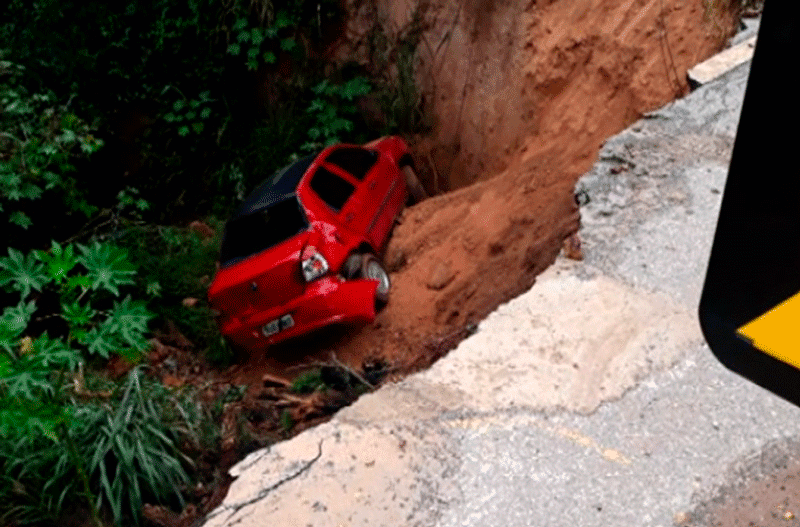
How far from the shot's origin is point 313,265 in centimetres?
800

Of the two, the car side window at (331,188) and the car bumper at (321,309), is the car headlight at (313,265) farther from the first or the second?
the car side window at (331,188)

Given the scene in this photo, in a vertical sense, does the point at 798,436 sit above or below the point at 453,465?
below

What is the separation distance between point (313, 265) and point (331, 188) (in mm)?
1092

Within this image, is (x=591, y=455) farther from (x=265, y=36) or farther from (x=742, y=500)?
(x=265, y=36)

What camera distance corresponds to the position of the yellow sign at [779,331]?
1271 mm

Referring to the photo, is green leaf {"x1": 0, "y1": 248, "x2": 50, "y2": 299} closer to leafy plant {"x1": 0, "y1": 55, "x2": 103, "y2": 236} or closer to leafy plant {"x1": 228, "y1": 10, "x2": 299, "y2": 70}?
leafy plant {"x1": 0, "y1": 55, "x2": 103, "y2": 236}

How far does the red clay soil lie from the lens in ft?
25.1

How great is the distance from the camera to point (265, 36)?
11.9 meters

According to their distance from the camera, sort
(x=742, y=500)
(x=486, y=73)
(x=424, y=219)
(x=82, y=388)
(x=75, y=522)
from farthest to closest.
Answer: (x=486, y=73)
(x=424, y=219)
(x=82, y=388)
(x=75, y=522)
(x=742, y=500)

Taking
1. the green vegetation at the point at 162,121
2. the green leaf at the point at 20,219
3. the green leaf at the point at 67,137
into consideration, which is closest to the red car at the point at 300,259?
the green vegetation at the point at 162,121

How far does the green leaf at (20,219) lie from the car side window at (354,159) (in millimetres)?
3299

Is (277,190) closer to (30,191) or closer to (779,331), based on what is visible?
(30,191)

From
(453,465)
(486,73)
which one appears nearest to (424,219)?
(486,73)

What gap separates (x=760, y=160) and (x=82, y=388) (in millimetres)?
5094
